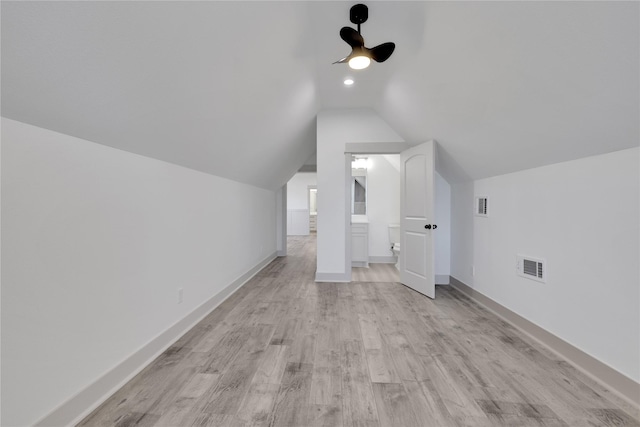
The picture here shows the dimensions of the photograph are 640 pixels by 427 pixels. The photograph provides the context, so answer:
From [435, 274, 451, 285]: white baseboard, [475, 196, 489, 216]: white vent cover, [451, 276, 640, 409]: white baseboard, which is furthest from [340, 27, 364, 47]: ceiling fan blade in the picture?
[435, 274, 451, 285]: white baseboard

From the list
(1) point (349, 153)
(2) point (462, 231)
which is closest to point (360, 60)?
(1) point (349, 153)

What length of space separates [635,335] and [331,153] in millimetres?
3410

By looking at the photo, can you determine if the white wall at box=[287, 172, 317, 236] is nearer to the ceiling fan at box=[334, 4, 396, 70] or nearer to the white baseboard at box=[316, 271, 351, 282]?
the white baseboard at box=[316, 271, 351, 282]

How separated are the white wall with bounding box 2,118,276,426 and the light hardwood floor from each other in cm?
31

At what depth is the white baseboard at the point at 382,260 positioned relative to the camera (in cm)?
540

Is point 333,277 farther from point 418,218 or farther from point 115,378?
point 115,378

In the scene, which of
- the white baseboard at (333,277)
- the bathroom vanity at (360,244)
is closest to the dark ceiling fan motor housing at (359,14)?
the white baseboard at (333,277)

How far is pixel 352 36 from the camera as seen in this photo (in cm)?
196

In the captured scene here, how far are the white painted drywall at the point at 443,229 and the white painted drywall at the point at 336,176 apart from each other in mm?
991

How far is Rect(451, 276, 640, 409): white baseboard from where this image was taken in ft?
5.04

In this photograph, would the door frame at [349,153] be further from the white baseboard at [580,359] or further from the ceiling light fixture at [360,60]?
the white baseboard at [580,359]

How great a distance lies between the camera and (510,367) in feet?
6.03

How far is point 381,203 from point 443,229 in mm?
1717

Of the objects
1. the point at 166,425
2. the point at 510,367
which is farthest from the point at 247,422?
the point at 510,367
